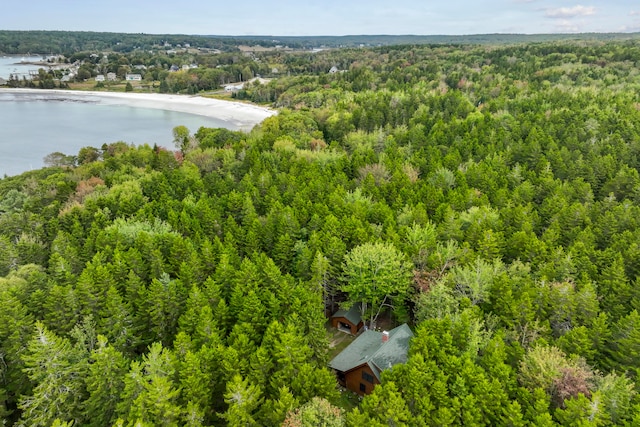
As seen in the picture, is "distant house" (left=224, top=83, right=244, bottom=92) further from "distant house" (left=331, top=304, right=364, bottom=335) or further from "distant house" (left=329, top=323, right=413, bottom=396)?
"distant house" (left=329, top=323, right=413, bottom=396)

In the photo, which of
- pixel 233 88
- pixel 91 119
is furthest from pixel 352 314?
pixel 233 88

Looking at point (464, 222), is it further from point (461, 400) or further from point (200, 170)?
point (200, 170)

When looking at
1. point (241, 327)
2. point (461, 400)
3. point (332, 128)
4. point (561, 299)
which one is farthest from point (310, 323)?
point (332, 128)

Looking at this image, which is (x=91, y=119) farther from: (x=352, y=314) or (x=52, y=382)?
(x=52, y=382)

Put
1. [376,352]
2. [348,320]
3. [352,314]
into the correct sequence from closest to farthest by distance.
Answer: [376,352]
[348,320]
[352,314]

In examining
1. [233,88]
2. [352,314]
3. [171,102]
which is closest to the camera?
[352,314]

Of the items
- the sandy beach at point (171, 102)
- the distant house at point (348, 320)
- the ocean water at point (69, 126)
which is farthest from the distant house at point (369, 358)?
the sandy beach at point (171, 102)
